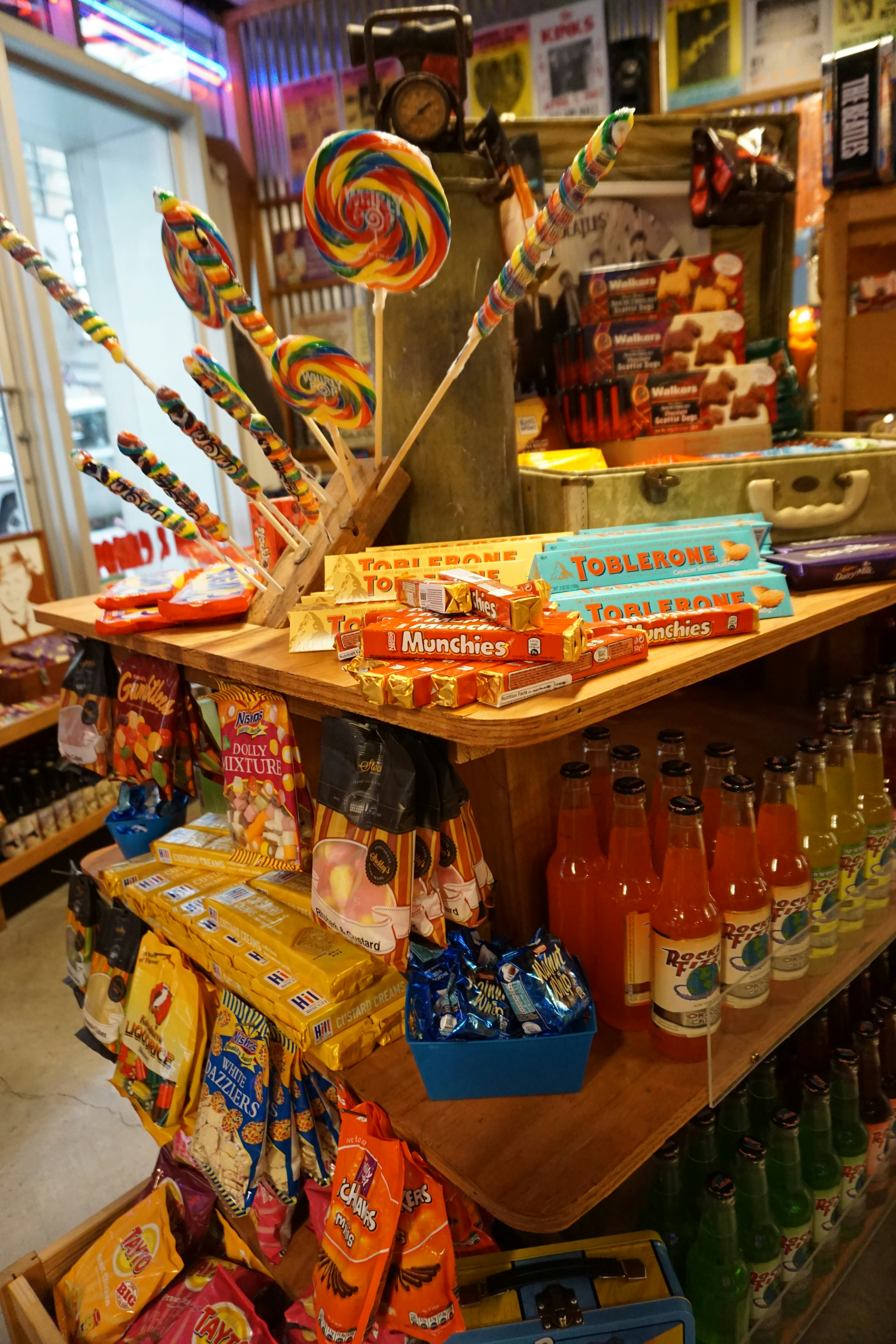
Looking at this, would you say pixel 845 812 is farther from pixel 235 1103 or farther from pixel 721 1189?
pixel 235 1103

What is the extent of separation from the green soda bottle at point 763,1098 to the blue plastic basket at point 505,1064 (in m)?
0.68

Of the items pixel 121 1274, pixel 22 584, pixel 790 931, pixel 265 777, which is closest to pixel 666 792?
pixel 790 931

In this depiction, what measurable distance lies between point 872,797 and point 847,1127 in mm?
632

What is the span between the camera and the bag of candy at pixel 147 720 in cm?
139

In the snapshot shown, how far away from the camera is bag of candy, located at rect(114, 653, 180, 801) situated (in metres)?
1.39

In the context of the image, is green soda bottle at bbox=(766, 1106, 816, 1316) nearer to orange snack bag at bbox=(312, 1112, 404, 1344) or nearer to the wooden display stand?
orange snack bag at bbox=(312, 1112, 404, 1344)

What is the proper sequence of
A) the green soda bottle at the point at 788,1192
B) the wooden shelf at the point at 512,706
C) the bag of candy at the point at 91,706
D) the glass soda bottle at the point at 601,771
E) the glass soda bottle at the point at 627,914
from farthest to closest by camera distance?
the bag of candy at the point at 91,706, the green soda bottle at the point at 788,1192, the glass soda bottle at the point at 601,771, the glass soda bottle at the point at 627,914, the wooden shelf at the point at 512,706

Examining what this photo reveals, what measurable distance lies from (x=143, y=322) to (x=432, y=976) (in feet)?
14.2

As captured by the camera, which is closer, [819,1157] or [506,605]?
[506,605]

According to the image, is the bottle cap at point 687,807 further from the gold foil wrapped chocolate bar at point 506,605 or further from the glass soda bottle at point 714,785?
the gold foil wrapped chocolate bar at point 506,605

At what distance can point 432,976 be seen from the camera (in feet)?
3.41

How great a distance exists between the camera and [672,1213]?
1375 millimetres

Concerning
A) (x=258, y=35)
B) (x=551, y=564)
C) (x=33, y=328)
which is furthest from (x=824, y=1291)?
(x=258, y=35)

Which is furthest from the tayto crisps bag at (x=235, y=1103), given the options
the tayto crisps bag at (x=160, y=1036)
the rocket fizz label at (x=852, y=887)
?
the rocket fizz label at (x=852, y=887)
